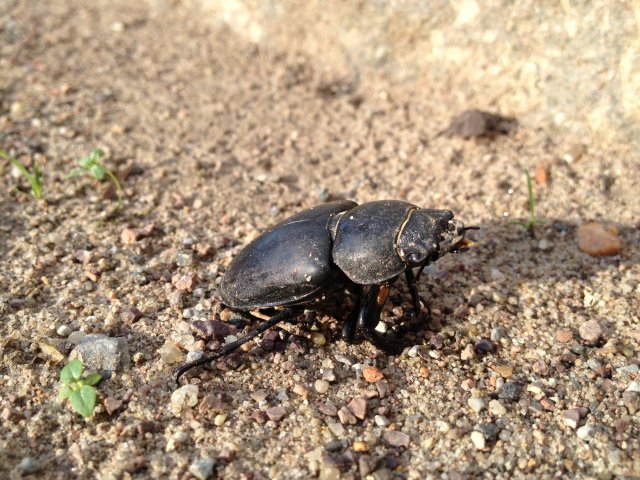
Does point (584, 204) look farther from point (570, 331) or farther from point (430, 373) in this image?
point (430, 373)

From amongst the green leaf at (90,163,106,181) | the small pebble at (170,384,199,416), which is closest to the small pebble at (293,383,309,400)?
the small pebble at (170,384,199,416)

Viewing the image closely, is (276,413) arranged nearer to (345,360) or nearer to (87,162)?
(345,360)

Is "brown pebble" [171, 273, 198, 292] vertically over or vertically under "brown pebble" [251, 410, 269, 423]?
over

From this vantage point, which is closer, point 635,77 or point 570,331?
point 570,331

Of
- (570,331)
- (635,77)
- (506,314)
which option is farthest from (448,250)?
(635,77)

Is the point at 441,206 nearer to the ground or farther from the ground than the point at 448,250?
nearer to the ground

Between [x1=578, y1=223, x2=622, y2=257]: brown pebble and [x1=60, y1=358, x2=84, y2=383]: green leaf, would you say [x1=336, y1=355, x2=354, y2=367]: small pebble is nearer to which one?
[x1=60, y1=358, x2=84, y2=383]: green leaf

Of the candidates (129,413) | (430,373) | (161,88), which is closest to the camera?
(129,413)

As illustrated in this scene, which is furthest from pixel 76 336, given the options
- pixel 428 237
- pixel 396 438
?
pixel 428 237
